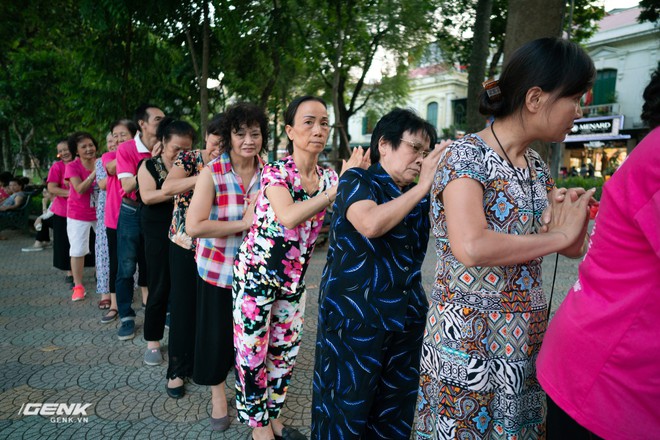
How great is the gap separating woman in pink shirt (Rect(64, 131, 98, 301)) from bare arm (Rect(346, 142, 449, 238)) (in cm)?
459

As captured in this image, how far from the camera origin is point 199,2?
662cm

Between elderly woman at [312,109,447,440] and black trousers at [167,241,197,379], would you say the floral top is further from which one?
black trousers at [167,241,197,379]

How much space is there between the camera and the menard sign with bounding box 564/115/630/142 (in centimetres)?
2498

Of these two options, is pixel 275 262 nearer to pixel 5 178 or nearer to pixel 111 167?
pixel 111 167

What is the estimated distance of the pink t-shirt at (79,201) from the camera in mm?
5406

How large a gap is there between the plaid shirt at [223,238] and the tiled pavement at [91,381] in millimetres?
1000

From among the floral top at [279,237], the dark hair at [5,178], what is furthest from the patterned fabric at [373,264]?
the dark hair at [5,178]

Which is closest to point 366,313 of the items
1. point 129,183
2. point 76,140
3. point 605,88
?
point 129,183

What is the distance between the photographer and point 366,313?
6.19ft

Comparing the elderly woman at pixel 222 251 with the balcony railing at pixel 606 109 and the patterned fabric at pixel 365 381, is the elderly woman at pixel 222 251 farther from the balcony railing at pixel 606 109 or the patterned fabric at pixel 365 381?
the balcony railing at pixel 606 109

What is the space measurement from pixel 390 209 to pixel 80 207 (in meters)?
4.96

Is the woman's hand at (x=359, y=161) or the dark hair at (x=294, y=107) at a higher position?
the dark hair at (x=294, y=107)

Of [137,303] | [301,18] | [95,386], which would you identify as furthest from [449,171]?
[301,18]

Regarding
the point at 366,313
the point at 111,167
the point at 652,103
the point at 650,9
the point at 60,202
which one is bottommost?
the point at 366,313
